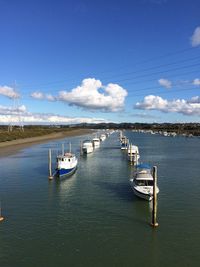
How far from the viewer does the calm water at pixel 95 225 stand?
23.9m

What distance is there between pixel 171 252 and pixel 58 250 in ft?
28.8

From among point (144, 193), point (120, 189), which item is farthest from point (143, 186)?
point (120, 189)

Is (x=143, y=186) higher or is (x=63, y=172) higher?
(x=143, y=186)

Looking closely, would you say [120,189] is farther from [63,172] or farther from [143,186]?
[63,172]

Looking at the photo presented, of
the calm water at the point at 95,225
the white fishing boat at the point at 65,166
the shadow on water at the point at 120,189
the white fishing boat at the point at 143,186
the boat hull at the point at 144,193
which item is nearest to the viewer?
the calm water at the point at 95,225

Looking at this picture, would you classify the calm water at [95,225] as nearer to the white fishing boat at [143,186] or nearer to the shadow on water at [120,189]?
the shadow on water at [120,189]

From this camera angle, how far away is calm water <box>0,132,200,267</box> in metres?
23.9

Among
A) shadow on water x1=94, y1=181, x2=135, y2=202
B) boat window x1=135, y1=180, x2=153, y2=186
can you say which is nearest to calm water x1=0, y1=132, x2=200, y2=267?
shadow on water x1=94, y1=181, x2=135, y2=202

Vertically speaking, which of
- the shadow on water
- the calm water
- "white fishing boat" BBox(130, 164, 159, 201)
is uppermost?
"white fishing boat" BBox(130, 164, 159, 201)

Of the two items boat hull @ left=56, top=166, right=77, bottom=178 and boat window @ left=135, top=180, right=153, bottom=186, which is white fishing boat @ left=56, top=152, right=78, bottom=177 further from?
boat window @ left=135, top=180, right=153, bottom=186

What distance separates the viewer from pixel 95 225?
1189 inches

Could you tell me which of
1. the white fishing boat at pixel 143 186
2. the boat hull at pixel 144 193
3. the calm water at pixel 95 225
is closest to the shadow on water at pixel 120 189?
the calm water at pixel 95 225

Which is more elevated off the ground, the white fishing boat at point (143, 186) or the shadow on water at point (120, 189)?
the white fishing boat at point (143, 186)

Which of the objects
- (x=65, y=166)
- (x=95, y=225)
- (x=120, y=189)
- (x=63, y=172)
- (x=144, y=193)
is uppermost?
(x=65, y=166)
